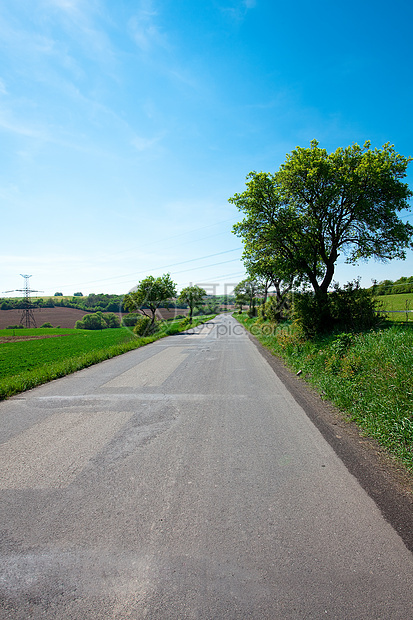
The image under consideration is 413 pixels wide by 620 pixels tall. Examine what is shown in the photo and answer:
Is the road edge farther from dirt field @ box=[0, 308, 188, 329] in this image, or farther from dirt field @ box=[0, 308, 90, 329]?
dirt field @ box=[0, 308, 90, 329]

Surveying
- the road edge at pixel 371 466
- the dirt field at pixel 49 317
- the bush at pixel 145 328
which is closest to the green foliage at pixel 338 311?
the road edge at pixel 371 466

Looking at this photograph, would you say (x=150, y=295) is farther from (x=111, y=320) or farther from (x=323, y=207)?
(x=111, y=320)

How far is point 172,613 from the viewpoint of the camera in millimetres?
1825

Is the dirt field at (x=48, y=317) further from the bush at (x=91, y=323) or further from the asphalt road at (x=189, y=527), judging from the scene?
the asphalt road at (x=189, y=527)

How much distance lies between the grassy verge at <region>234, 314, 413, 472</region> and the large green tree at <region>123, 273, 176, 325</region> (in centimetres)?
3080

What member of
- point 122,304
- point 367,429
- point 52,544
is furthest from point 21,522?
point 122,304

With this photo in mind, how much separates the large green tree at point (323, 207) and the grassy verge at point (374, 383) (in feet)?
30.9

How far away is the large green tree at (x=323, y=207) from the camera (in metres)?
15.9

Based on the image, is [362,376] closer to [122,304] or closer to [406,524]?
[406,524]

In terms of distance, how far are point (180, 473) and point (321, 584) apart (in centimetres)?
180

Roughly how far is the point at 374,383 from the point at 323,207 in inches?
540

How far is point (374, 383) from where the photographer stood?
5426 millimetres

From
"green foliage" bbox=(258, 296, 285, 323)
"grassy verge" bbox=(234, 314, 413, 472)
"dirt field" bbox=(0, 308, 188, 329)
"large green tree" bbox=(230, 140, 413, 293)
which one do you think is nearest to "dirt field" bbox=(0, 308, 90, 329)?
"dirt field" bbox=(0, 308, 188, 329)

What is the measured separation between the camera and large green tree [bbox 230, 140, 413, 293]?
Result: 15.9 metres
